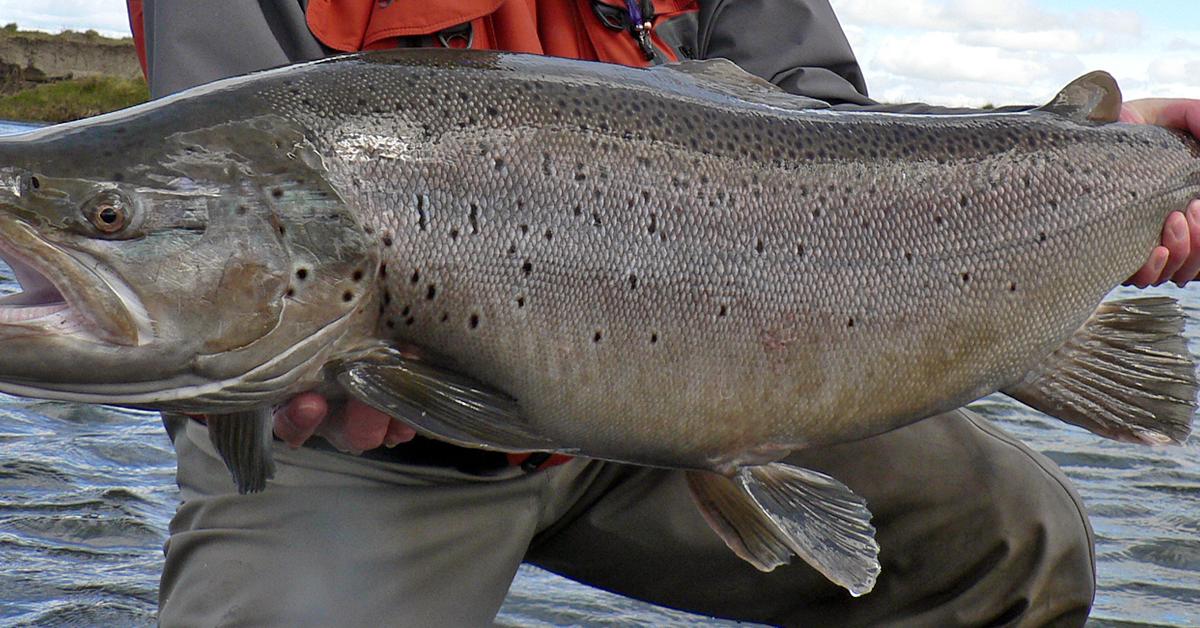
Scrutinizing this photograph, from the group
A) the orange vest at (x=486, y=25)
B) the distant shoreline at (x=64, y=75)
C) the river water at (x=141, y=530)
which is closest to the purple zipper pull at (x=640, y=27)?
the orange vest at (x=486, y=25)

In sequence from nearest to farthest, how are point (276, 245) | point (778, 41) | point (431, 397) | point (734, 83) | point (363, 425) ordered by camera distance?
point (276, 245) < point (431, 397) < point (363, 425) < point (734, 83) < point (778, 41)

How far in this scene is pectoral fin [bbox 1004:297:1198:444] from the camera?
3.22 m

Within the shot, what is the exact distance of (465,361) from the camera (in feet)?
8.30

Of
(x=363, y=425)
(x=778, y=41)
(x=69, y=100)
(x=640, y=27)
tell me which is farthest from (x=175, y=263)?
(x=69, y=100)

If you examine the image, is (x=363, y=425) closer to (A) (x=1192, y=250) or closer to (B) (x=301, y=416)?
(B) (x=301, y=416)

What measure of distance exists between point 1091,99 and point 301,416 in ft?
6.58

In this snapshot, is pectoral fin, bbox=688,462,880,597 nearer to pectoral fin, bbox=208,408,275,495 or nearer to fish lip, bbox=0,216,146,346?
pectoral fin, bbox=208,408,275,495

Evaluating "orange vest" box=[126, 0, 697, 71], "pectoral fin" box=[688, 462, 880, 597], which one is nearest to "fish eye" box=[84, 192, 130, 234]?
"orange vest" box=[126, 0, 697, 71]

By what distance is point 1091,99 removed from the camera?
3199 mm

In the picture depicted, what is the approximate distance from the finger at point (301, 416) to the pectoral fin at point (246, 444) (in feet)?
0.17

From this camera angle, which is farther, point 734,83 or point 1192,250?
point 1192,250

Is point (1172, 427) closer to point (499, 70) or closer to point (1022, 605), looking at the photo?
point (1022, 605)

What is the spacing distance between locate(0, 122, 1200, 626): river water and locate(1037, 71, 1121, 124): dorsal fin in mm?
1952

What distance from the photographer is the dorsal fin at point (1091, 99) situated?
3.17 metres
